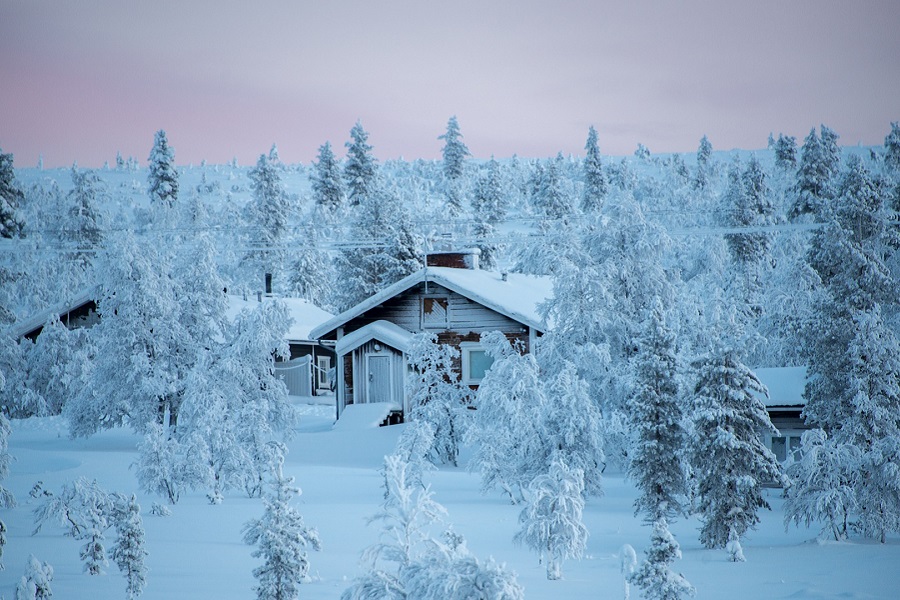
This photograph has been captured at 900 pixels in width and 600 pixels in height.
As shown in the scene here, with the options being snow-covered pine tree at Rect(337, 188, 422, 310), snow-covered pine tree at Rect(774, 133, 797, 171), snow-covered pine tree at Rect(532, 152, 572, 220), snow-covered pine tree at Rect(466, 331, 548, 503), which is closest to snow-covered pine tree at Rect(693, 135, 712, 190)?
snow-covered pine tree at Rect(774, 133, 797, 171)

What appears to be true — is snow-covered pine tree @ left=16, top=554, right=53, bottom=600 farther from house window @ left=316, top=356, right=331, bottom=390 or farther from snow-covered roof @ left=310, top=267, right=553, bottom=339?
house window @ left=316, top=356, right=331, bottom=390

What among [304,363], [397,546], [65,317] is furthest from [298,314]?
[397,546]

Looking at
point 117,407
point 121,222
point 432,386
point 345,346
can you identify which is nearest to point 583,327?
point 432,386

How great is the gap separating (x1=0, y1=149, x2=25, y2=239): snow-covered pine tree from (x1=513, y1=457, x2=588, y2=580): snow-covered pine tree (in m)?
38.1

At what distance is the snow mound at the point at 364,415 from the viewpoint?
117 feet

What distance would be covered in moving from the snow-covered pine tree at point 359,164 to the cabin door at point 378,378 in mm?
53325

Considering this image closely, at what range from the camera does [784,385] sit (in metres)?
25.4

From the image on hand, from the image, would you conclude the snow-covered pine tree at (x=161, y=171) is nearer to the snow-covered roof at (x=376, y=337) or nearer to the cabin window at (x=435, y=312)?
the snow-covered roof at (x=376, y=337)

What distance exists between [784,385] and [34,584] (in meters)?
19.6

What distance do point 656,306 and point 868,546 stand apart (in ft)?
20.6

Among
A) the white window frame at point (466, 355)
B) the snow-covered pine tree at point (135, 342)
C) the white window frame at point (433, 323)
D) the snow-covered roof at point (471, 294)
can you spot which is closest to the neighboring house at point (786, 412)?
the snow-covered roof at point (471, 294)

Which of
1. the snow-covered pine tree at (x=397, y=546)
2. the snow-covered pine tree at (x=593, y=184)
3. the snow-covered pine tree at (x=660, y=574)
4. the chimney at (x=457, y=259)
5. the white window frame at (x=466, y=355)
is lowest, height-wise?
the snow-covered pine tree at (x=660, y=574)

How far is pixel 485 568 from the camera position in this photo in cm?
923

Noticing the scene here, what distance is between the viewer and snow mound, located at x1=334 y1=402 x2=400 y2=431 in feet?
117
